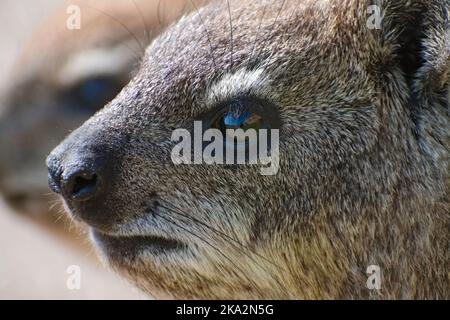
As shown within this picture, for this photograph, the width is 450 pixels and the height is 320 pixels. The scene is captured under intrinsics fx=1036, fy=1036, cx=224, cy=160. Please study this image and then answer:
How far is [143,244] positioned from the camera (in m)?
4.33

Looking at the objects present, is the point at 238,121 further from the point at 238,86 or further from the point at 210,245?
the point at 210,245

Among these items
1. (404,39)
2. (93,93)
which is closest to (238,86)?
(404,39)

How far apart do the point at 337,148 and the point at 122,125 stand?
2.99 ft

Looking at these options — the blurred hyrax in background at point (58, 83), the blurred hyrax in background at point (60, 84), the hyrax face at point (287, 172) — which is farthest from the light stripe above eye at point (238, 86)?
the blurred hyrax in background at point (60, 84)

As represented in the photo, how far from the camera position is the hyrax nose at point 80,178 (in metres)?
4.21

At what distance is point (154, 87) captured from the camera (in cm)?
448

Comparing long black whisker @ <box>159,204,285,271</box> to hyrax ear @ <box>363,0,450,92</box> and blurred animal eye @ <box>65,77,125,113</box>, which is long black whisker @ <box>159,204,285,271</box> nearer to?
hyrax ear @ <box>363,0,450,92</box>

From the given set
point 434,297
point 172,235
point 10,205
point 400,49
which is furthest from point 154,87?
point 10,205

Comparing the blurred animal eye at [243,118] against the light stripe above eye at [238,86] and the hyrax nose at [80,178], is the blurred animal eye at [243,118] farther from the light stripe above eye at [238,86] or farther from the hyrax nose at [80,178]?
the hyrax nose at [80,178]

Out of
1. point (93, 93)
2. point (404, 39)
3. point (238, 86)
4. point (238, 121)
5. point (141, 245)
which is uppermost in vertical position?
point (93, 93)

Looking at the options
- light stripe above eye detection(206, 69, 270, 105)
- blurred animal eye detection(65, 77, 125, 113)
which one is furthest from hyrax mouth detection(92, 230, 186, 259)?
blurred animal eye detection(65, 77, 125, 113)

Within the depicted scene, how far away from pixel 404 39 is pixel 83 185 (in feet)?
4.86

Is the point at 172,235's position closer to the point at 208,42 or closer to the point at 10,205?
the point at 208,42

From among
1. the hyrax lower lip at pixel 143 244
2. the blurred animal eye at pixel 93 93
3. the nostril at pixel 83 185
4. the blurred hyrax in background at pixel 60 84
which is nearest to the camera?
the nostril at pixel 83 185
